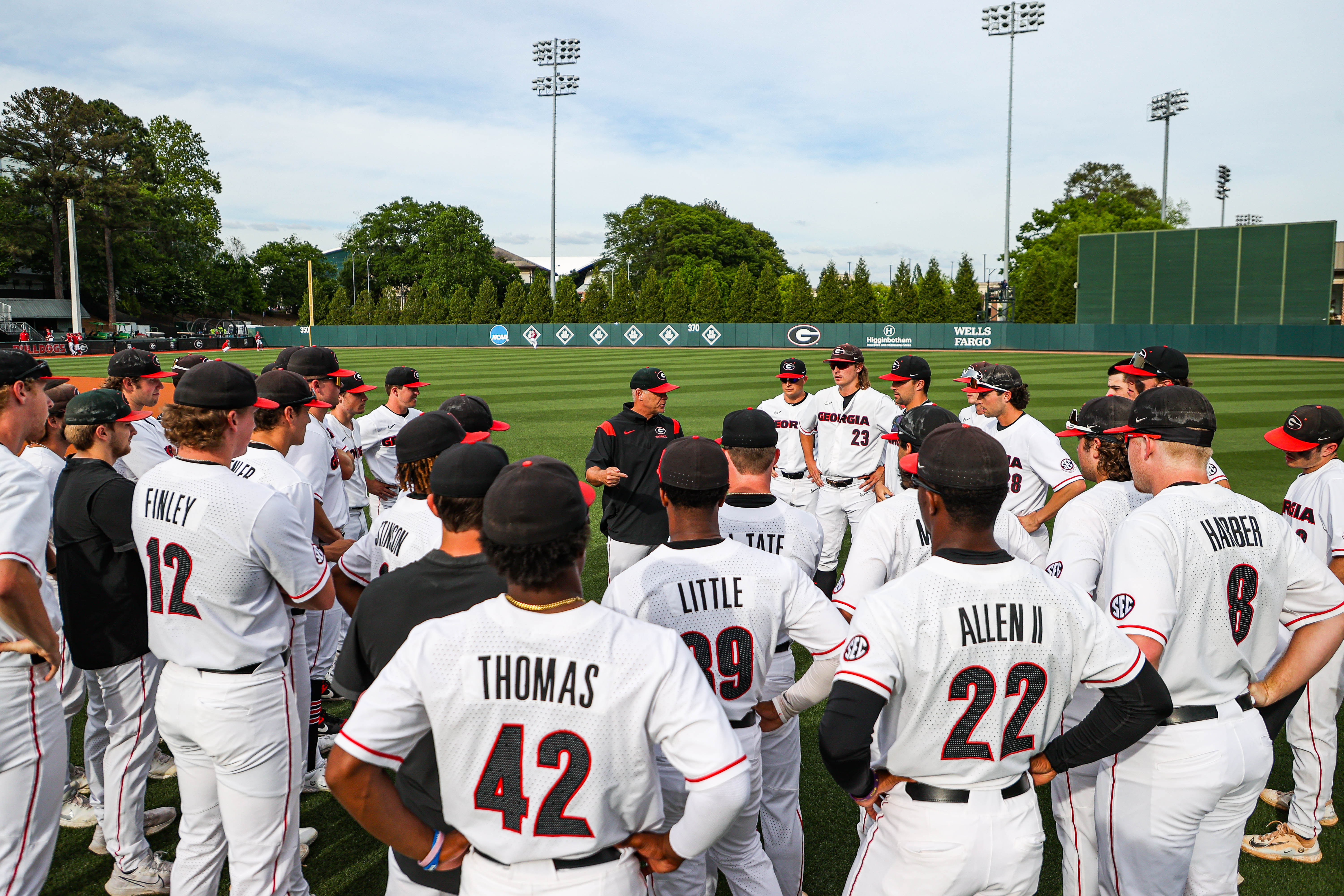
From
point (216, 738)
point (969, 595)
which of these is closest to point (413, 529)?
point (216, 738)

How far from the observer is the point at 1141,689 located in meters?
2.27

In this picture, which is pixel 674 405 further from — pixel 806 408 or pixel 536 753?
pixel 536 753

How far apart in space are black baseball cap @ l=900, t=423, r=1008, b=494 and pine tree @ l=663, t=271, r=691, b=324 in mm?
51176

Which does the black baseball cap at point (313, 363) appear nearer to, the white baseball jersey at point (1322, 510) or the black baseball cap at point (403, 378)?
the black baseball cap at point (403, 378)

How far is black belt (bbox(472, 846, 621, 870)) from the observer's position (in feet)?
6.36

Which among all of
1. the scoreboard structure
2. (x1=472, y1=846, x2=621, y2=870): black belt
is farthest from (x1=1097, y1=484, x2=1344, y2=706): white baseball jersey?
the scoreboard structure

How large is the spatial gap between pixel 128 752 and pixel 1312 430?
568 centimetres

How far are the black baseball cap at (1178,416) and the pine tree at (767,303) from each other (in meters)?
49.8

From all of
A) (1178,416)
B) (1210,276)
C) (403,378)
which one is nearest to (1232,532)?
(1178,416)

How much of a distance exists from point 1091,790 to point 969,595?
142cm

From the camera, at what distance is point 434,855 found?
2.04 m

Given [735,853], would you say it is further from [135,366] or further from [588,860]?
[135,366]

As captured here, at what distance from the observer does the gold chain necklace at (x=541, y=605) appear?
1.87m

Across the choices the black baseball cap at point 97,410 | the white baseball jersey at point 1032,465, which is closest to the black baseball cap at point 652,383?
the white baseball jersey at point 1032,465
